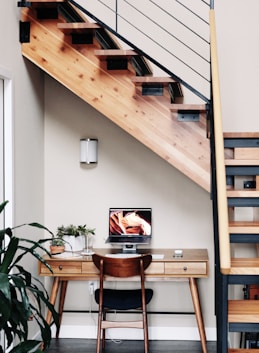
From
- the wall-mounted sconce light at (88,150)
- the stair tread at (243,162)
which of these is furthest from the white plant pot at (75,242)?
the stair tread at (243,162)

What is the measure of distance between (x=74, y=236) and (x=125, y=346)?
1000 mm

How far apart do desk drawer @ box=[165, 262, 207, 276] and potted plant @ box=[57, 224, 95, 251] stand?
0.81 metres

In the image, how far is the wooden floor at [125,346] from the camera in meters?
5.21

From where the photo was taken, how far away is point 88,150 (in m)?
5.51

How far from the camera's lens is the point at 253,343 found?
4.62m

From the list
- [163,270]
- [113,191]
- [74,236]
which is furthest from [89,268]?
[113,191]

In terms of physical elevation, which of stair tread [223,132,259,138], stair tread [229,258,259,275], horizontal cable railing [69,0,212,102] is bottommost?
stair tread [229,258,259,275]

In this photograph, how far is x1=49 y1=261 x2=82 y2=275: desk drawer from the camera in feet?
16.5

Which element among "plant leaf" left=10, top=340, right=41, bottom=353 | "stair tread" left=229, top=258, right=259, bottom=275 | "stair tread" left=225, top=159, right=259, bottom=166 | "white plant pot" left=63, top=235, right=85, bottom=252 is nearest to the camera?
"plant leaf" left=10, top=340, right=41, bottom=353

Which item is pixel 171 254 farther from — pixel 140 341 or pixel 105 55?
pixel 105 55

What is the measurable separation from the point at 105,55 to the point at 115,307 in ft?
6.08

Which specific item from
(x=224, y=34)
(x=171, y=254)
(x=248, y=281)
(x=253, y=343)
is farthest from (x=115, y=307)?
(x=224, y=34)

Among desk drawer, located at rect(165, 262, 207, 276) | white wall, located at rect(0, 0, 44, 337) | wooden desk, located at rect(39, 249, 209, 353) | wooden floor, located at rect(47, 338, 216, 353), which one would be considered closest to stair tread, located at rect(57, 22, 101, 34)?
white wall, located at rect(0, 0, 44, 337)

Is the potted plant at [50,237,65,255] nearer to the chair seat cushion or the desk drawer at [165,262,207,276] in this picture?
the chair seat cushion
